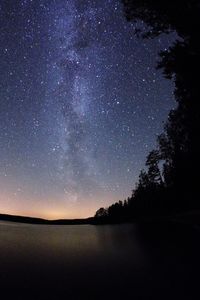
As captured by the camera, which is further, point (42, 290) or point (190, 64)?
point (190, 64)

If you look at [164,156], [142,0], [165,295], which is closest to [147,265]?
[165,295]

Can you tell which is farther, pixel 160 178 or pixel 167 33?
pixel 160 178

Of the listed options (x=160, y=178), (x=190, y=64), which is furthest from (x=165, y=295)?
(x=160, y=178)

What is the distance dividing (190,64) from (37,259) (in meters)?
15.0

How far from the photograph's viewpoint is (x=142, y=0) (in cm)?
2128

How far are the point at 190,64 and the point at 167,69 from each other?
4.69 feet

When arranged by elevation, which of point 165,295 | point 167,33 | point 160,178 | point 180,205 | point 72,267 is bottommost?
point 165,295

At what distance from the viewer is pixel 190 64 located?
19.8m

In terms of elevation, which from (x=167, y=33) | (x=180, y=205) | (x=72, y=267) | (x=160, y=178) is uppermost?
(x=160, y=178)

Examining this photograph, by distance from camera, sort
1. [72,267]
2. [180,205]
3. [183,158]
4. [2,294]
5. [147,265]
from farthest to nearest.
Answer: [183,158], [180,205], [147,265], [72,267], [2,294]

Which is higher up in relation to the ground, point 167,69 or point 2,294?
point 167,69

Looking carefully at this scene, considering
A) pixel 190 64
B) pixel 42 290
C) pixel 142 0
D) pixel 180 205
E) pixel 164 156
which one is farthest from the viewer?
pixel 164 156

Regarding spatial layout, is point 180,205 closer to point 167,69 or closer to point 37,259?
point 167,69

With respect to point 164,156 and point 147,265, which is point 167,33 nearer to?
point 147,265
